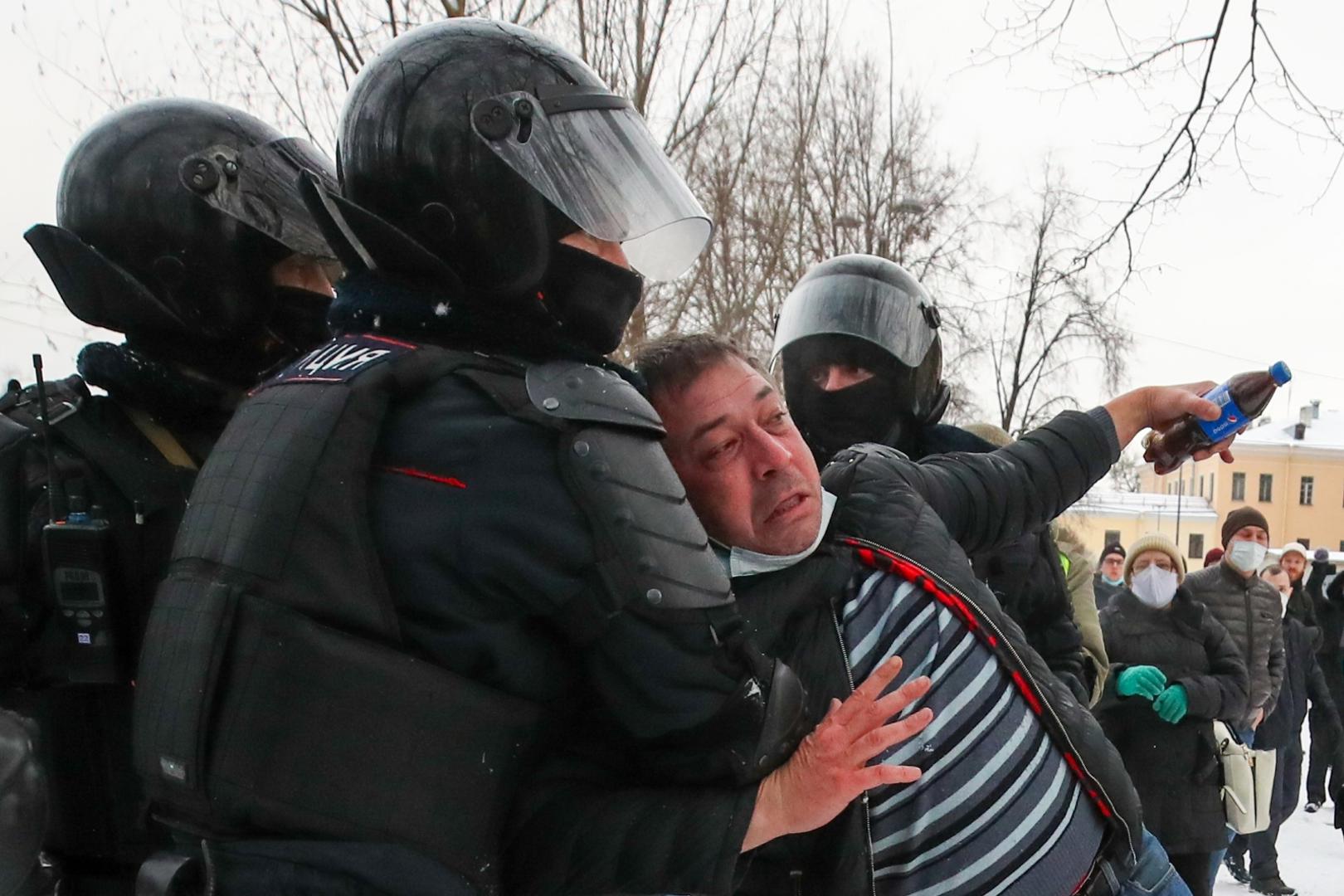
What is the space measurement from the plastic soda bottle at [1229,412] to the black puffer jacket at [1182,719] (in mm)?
2771

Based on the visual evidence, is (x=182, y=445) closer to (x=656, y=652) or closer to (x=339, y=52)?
(x=656, y=652)

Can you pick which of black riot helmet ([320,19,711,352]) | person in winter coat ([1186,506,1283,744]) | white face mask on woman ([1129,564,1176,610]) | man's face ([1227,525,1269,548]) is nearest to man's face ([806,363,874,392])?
black riot helmet ([320,19,711,352])

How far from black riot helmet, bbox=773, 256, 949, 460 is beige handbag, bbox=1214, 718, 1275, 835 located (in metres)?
3.20

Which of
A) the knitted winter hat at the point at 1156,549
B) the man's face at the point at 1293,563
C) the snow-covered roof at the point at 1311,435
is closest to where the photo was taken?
the knitted winter hat at the point at 1156,549

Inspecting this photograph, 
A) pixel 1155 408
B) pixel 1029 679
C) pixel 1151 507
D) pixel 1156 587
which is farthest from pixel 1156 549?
pixel 1151 507

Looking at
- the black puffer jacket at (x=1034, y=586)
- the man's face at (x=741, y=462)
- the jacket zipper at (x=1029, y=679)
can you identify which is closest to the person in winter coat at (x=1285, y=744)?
the black puffer jacket at (x=1034, y=586)

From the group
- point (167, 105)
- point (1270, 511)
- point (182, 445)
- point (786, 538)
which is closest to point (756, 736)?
point (786, 538)

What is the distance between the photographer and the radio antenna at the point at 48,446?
72.5 inches

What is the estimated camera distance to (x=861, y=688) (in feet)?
4.63

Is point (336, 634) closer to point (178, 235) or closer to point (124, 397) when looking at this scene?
point (124, 397)

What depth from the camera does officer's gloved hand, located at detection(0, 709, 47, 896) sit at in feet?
5.22

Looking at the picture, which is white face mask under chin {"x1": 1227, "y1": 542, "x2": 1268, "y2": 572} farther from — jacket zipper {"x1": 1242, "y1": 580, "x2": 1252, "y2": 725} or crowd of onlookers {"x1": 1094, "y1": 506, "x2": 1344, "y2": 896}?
jacket zipper {"x1": 1242, "y1": 580, "x2": 1252, "y2": 725}

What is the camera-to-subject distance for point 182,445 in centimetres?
209

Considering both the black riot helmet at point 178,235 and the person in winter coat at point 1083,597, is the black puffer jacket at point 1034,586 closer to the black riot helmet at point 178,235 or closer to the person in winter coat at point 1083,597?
the person in winter coat at point 1083,597
